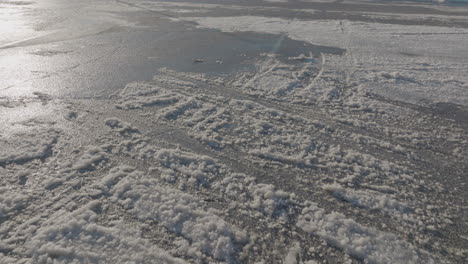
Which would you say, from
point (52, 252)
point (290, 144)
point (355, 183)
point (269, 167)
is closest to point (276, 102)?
point (290, 144)

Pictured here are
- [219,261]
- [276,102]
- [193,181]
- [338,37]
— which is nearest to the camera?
[219,261]

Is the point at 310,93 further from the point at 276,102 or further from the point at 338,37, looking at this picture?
the point at 338,37

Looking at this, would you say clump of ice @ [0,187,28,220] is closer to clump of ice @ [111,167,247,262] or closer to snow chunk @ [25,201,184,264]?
snow chunk @ [25,201,184,264]

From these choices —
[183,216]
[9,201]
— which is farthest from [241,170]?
[9,201]

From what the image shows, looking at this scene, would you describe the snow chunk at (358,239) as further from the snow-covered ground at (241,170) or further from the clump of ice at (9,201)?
the clump of ice at (9,201)

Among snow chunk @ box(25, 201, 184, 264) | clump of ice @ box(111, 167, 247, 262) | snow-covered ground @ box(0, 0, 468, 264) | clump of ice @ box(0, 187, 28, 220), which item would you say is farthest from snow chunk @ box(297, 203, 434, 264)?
clump of ice @ box(0, 187, 28, 220)

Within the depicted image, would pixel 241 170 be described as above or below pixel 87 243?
above

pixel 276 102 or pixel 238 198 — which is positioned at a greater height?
pixel 276 102

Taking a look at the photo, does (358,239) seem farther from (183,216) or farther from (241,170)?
(183,216)
